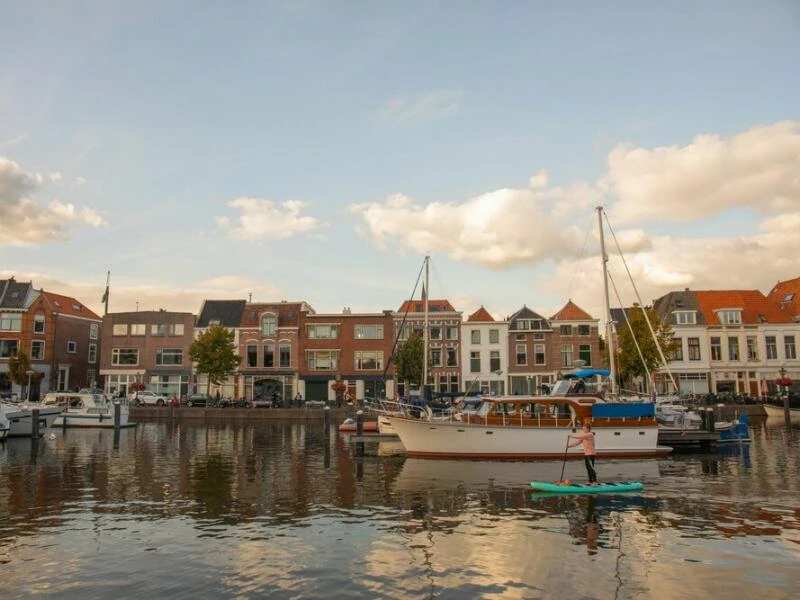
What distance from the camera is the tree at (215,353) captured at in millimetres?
67625

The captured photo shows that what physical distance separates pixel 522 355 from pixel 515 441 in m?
44.8

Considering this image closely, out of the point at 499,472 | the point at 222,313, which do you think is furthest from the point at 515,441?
the point at 222,313

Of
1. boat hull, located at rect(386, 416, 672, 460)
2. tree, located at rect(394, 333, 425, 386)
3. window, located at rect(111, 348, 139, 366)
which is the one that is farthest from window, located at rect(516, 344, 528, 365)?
window, located at rect(111, 348, 139, 366)

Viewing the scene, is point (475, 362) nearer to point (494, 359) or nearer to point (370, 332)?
point (494, 359)

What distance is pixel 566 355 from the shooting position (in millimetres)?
72312

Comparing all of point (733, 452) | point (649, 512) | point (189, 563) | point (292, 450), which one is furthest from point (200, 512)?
point (733, 452)

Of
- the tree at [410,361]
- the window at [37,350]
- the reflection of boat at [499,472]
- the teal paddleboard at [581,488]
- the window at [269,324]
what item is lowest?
the reflection of boat at [499,472]

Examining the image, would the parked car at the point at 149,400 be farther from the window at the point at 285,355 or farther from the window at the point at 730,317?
the window at the point at 730,317

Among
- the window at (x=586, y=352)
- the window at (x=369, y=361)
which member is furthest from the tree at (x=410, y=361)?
the window at (x=586, y=352)

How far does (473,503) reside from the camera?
19469 mm

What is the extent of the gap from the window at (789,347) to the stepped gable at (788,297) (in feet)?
8.89

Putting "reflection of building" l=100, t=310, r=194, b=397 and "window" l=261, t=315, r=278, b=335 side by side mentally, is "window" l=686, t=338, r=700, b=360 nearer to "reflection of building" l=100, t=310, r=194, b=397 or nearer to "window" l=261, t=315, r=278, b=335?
"window" l=261, t=315, r=278, b=335

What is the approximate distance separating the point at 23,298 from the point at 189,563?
74091 millimetres

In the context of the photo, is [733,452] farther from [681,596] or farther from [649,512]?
[681,596]
